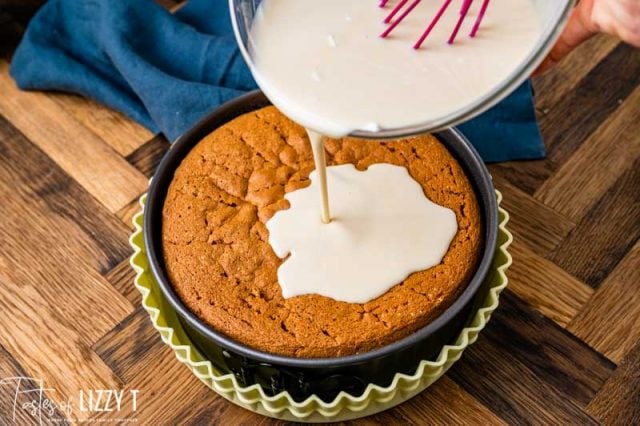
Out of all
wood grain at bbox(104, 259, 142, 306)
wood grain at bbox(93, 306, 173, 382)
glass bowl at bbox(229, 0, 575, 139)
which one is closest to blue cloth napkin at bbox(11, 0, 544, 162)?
wood grain at bbox(104, 259, 142, 306)

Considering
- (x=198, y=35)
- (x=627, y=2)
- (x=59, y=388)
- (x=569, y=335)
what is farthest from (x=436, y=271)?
(x=198, y=35)

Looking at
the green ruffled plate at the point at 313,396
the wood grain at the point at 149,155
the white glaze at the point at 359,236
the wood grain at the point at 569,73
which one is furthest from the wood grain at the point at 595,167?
the wood grain at the point at 149,155

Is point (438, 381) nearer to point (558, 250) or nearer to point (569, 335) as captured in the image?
point (569, 335)

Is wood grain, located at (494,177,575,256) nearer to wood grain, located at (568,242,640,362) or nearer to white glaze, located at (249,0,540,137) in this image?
wood grain, located at (568,242,640,362)

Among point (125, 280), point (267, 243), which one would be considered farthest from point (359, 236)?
point (125, 280)

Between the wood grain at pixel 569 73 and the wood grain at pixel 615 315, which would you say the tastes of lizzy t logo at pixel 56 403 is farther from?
the wood grain at pixel 569 73

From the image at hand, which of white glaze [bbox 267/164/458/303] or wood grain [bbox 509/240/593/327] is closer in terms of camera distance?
white glaze [bbox 267/164/458/303]
